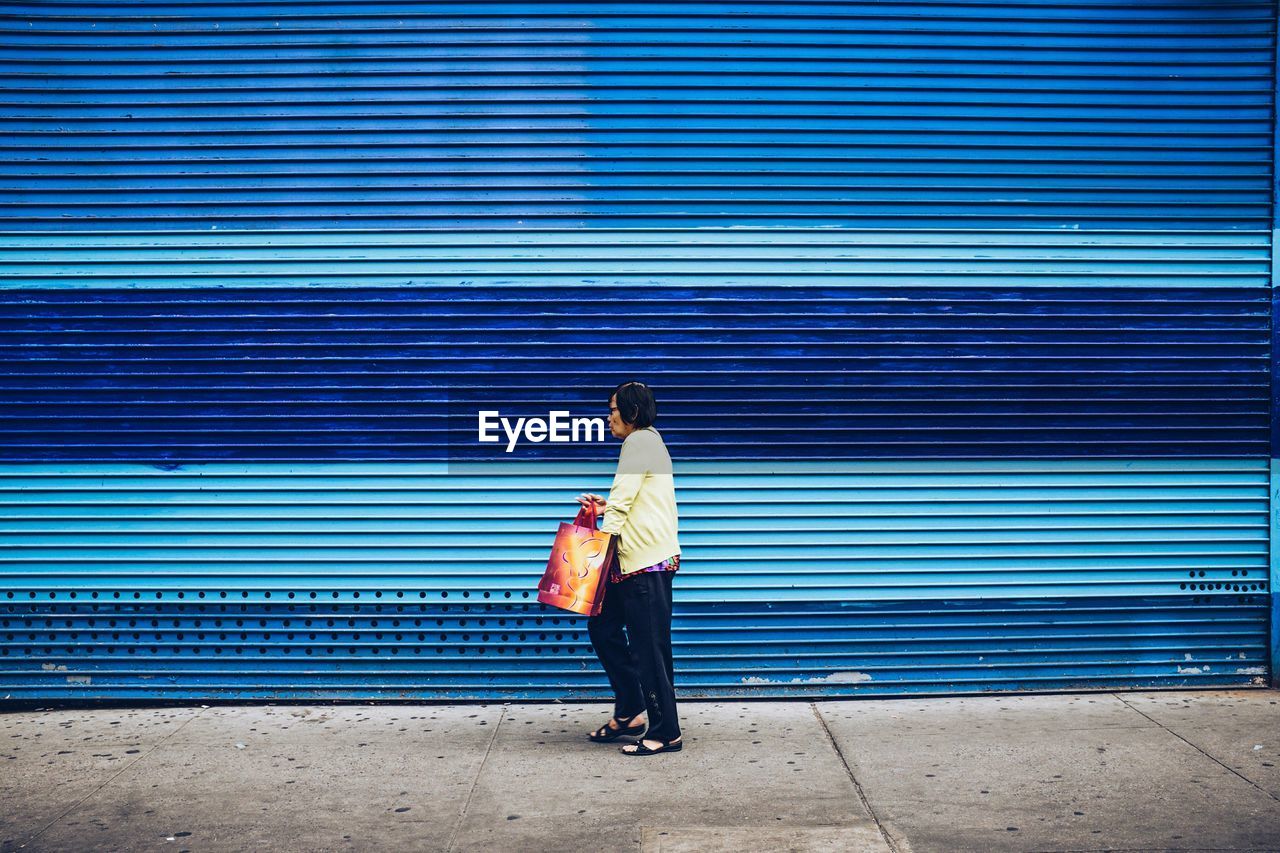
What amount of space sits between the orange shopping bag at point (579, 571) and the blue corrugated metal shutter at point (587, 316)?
102cm

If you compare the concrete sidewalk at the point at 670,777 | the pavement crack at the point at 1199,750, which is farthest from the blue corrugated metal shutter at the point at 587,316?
the pavement crack at the point at 1199,750

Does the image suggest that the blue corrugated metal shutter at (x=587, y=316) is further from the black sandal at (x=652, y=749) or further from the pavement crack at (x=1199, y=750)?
the black sandal at (x=652, y=749)

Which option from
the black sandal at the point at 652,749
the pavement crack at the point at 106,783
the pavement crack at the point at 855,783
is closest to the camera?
the pavement crack at the point at 855,783

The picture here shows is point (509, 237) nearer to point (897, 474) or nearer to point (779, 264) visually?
point (779, 264)

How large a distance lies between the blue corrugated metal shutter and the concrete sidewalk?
367mm

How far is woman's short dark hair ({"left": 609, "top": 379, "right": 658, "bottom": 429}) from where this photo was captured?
4.80 metres

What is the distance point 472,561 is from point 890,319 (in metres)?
2.72

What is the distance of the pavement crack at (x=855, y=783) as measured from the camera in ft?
12.7


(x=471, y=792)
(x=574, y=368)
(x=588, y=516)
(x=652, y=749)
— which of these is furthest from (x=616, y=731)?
(x=574, y=368)

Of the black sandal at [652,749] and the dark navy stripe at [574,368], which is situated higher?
the dark navy stripe at [574,368]

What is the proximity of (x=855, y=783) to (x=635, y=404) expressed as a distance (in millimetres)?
1932

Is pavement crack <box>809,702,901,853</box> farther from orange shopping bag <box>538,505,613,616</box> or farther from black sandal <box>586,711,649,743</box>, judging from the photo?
orange shopping bag <box>538,505,613,616</box>

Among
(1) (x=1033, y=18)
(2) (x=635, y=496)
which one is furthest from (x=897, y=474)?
(1) (x=1033, y=18)

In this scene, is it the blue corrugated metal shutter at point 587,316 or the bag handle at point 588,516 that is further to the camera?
the blue corrugated metal shutter at point 587,316
